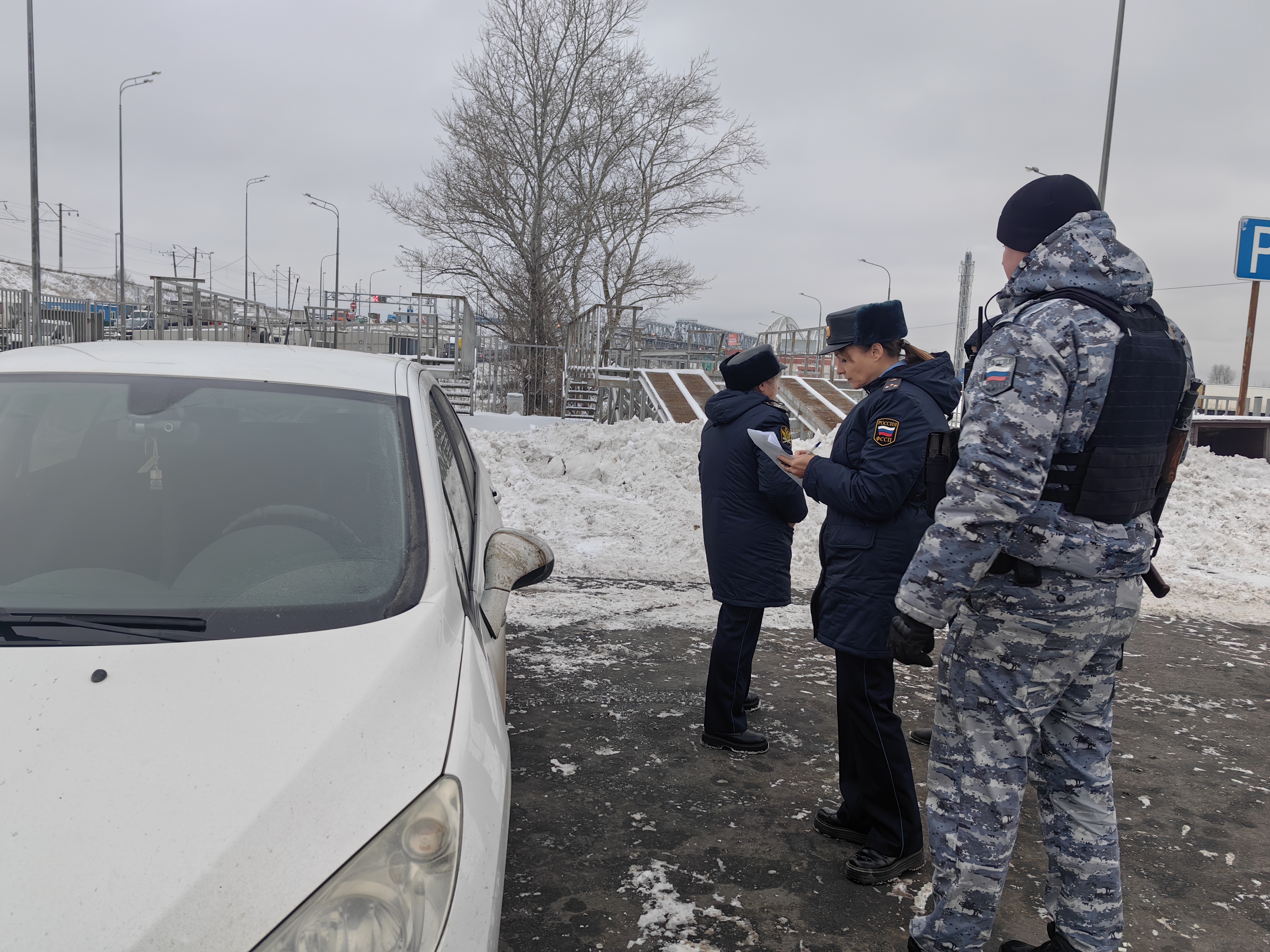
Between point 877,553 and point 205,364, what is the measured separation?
2221 mm

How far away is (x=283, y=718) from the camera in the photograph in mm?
1555

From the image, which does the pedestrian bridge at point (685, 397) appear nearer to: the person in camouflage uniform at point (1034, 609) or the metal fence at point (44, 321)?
the metal fence at point (44, 321)

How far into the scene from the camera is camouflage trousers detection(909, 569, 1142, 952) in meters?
2.20

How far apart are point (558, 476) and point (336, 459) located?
Answer: 338 inches

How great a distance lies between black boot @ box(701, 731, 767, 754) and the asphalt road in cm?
5

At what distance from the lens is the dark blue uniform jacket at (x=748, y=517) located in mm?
3725

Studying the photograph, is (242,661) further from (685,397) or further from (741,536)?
(685,397)

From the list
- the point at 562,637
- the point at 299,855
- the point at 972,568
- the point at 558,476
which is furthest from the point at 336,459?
the point at 558,476

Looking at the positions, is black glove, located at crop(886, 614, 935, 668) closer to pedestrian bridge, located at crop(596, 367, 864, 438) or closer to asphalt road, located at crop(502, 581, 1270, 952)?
asphalt road, located at crop(502, 581, 1270, 952)

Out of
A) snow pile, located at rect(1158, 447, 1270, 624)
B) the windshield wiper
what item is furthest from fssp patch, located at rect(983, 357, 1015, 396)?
snow pile, located at rect(1158, 447, 1270, 624)

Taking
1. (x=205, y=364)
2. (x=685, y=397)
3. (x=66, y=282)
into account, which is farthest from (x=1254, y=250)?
(x=66, y=282)

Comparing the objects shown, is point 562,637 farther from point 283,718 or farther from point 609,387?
point 609,387

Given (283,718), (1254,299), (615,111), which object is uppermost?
(615,111)

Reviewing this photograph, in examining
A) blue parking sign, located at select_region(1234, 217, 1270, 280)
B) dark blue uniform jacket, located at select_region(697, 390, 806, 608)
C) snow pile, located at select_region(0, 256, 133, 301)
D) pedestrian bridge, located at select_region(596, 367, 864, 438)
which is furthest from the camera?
snow pile, located at select_region(0, 256, 133, 301)
